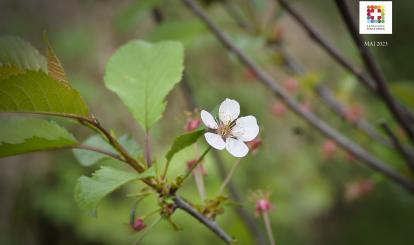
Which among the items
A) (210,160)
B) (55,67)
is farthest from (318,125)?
(210,160)

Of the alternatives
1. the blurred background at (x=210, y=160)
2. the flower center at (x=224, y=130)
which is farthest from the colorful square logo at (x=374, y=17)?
the blurred background at (x=210, y=160)

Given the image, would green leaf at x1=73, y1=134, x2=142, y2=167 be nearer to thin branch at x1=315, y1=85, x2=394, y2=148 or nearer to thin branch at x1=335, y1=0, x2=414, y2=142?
thin branch at x1=335, y1=0, x2=414, y2=142

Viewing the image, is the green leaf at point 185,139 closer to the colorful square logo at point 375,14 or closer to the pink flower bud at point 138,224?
the pink flower bud at point 138,224

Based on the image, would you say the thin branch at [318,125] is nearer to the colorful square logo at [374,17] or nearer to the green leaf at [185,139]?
the colorful square logo at [374,17]

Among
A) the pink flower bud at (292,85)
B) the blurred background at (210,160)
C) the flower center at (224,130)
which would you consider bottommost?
the flower center at (224,130)

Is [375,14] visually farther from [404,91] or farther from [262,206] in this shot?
[262,206]

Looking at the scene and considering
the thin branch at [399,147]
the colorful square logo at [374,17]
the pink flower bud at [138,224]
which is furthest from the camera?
the colorful square logo at [374,17]

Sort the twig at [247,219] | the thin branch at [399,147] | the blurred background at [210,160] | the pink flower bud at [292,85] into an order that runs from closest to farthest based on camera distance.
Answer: the thin branch at [399,147] → the twig at [247,219] → the pink flower bud at [292,85] → the blurred background at [210,160]

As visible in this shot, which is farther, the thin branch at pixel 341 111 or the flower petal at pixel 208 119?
the thin branch at pixel 341 111

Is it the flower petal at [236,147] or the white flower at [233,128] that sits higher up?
the white flower at [233,128]
